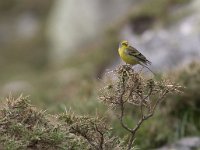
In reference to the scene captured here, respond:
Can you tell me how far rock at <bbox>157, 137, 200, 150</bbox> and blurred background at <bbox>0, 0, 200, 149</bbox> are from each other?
0.27 meters

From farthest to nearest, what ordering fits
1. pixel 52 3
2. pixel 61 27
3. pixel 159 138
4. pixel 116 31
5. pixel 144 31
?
1. pixel 52 3
2. pixel 61 27
3. pixel 116 31
4. pixel 144 31
5. pixel 159 138

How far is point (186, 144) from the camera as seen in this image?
1054 centimetres

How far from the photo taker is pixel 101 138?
6.49 metres

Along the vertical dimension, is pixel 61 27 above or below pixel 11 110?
above

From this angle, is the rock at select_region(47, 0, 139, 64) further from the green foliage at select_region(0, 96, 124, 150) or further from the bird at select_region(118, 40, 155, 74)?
the green foliage at select_region(0, 96, 124, 150)

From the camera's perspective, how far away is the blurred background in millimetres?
11531

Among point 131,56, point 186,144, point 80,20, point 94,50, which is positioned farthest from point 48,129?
point 80,20

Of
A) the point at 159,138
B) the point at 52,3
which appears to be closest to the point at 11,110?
the point at 159,138

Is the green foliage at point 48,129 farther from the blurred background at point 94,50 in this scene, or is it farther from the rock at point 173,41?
the rock at point 173,41

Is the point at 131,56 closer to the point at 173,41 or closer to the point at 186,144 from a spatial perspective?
the point at 186,144

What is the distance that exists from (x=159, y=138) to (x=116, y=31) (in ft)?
26.1

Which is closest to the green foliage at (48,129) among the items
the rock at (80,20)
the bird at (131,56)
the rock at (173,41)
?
the bird at (131,56)

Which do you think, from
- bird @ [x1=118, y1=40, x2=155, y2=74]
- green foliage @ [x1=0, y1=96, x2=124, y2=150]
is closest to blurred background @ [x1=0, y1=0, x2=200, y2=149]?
bird @ [x1=118, y1=40, x2=155, y2=74]

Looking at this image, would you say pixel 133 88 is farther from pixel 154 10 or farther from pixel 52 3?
pixel 52 3
